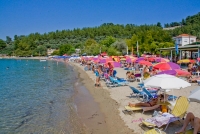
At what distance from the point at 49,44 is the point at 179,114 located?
A: 4684 inches

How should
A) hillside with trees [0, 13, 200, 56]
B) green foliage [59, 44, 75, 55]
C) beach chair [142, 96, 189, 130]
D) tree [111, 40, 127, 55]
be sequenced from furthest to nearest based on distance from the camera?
hillside with trees [0, 13, 200, 56] < green foliage [59, 44, 75, 55] < tree [111, 40, 127, 55] < beach chair [142, 96, 189, 130]

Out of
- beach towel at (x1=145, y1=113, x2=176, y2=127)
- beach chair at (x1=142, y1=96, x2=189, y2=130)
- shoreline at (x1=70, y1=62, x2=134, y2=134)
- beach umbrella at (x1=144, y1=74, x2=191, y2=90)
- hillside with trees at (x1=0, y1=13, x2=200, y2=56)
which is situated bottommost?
shoreline at (x1=70, y1=62, x2=134, y2=134)

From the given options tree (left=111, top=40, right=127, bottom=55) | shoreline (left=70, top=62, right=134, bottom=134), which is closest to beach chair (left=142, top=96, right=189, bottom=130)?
shoreline (left=70, top=62, right=134, bottom=134)

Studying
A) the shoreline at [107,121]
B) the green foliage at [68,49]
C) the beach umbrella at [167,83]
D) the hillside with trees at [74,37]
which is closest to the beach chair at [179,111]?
the beach umbrella at [167,83]

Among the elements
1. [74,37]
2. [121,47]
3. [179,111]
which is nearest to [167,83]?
[179,111]

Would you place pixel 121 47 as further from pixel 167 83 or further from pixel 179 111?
pixel 179 111

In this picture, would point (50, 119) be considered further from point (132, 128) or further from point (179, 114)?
point (179, 114)

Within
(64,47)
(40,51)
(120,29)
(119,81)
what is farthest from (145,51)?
(40,51)

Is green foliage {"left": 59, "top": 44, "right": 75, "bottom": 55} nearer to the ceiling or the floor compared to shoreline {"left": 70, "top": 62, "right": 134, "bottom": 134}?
nearer to the ceiling

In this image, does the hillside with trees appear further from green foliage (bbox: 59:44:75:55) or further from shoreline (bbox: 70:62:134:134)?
shoreline (bbox: 70:62:134:134)

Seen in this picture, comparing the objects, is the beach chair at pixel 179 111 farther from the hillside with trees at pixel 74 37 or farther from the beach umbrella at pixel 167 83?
the hillside with trees at pixel 74 37

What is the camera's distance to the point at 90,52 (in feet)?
225

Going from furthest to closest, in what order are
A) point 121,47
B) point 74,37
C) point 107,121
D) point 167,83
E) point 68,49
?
1. point 74,37
2. point 68,49
3. point 121,47
4. point 107,121
5. point 167,83

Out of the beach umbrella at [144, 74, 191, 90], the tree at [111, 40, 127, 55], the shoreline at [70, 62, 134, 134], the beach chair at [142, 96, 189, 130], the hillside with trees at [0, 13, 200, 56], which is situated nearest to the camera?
the beach chair at [142, 96, 189, 130]
